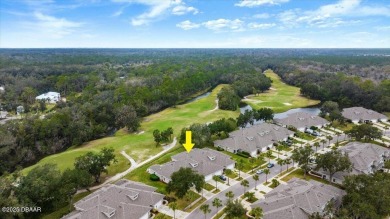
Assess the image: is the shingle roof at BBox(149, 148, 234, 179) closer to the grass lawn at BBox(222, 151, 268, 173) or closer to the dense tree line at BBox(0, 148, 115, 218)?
the grass lawn at BBox(222, 151, 268, 173)

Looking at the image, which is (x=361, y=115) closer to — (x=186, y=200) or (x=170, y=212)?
(x=186, y=200)

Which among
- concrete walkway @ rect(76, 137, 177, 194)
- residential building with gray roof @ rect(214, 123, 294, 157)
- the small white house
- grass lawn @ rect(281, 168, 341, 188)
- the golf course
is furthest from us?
the small white house

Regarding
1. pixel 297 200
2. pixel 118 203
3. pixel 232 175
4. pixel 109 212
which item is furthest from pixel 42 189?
pixel 297 200

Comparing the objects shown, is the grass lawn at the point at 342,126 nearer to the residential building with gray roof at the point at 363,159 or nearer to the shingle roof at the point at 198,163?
the residential building with gray roof at the point at 363,159

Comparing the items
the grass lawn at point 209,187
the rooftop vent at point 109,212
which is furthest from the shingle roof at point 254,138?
the rooftop vent at point 109,212

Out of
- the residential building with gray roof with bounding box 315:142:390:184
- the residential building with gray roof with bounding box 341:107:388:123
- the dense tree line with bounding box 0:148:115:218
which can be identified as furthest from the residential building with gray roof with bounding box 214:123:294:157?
the dense tree line with bounding box 0:148:115:218

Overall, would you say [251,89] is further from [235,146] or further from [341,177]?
[341,177]
